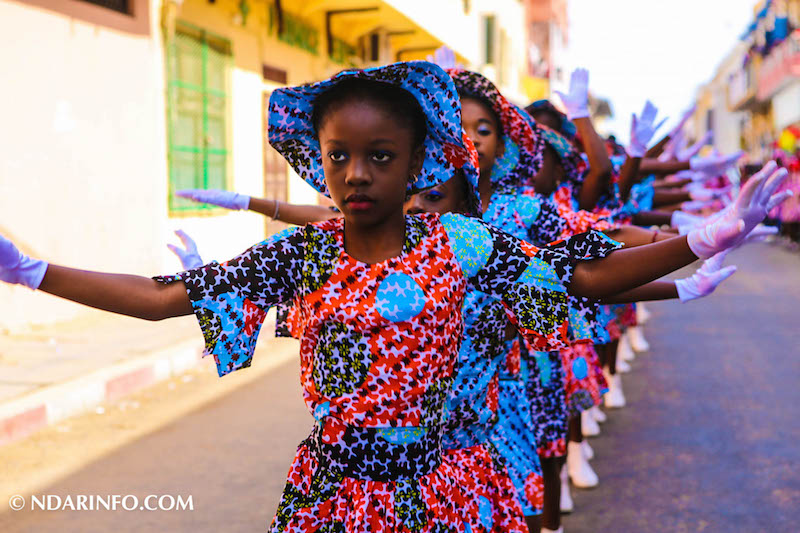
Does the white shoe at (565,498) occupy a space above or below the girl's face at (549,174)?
below

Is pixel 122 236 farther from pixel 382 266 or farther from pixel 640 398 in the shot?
pixel 382 266

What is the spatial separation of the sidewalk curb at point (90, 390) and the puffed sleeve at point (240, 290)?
353cm

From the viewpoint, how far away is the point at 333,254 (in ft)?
5.86

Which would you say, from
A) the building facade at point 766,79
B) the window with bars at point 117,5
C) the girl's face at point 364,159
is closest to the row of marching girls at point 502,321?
the girl's face at point 364,159

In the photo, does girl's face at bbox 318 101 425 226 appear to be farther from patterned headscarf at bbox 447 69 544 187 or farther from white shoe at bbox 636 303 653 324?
white shoe at bbox 636 303 653 324

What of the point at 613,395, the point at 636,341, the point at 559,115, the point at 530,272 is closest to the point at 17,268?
the point at 530,272

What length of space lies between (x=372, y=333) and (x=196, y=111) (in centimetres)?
939

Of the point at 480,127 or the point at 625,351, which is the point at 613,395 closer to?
the point at 625,351

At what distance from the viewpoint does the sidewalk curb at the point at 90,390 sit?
4.80 metres

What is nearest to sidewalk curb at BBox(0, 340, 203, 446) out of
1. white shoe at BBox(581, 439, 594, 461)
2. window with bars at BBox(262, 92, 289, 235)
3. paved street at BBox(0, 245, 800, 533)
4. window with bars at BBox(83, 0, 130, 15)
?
paved street at BBox(0, 245, 800, 533)

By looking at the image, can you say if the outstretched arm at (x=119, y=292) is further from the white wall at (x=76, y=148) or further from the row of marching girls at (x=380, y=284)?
the white wall at (x=76, y=148)

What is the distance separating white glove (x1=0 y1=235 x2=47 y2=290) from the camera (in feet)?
5.26

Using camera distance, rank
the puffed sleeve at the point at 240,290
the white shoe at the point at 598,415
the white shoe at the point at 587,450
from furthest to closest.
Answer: the white shoe at the point at 598,415 → the white shoe at the point at 587,450 → the puffed sleeve at the point at 240,290

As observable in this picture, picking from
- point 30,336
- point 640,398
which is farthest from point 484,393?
point 30,336
